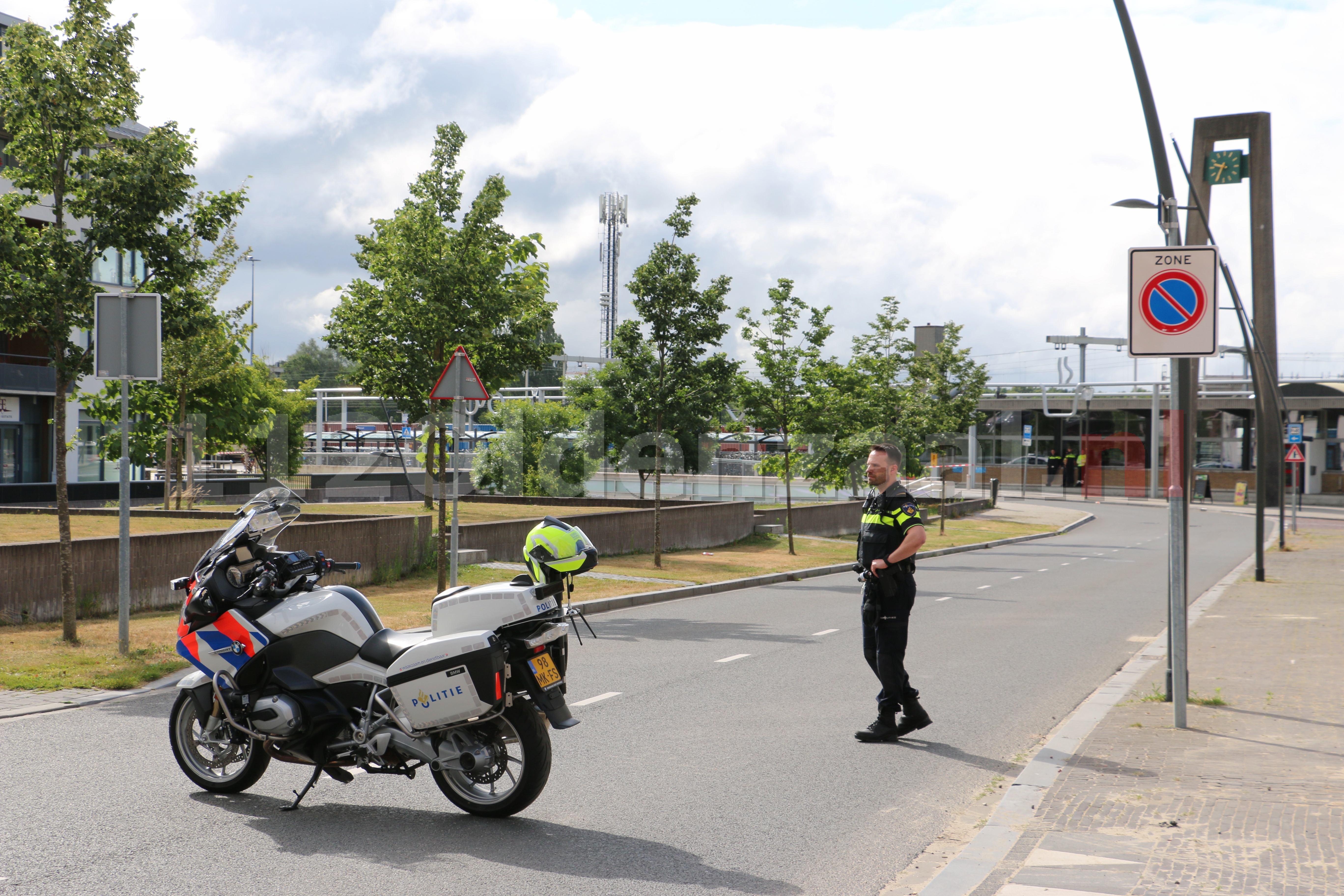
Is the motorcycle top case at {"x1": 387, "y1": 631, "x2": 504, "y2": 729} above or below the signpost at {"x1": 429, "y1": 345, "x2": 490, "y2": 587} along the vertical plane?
below

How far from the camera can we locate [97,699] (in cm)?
819

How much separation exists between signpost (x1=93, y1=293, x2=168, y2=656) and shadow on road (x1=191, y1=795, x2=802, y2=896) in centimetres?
467

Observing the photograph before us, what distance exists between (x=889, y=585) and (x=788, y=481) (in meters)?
19.3

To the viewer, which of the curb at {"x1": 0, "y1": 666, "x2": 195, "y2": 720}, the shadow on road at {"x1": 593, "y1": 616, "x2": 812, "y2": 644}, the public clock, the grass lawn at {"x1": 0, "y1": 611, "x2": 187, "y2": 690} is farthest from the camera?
the public clock

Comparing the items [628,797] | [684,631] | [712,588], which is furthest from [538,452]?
[628,797]

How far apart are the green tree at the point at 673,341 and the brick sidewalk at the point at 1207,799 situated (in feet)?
36.4

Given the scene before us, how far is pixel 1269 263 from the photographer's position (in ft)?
146

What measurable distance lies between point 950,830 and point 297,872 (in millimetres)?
2909

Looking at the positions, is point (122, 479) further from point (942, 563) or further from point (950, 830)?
point (942, 563)

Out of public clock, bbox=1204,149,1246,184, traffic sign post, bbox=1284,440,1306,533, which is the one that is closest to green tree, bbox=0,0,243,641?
traffic sign post, bbox=1284,440,1306,533

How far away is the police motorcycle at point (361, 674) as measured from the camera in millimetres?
5043

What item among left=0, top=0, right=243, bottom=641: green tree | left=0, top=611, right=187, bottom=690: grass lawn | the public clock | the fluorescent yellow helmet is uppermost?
the public clock

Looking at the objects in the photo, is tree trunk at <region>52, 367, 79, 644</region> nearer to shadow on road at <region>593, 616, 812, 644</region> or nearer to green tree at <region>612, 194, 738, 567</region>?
shadow on road at <region>593, 616, 812, 644</region>

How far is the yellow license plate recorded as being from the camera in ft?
16.4
